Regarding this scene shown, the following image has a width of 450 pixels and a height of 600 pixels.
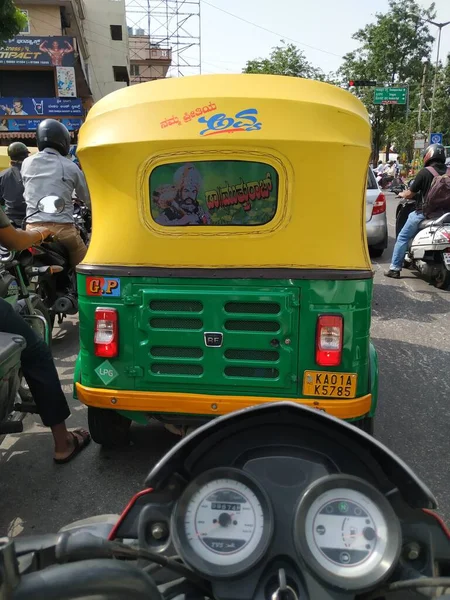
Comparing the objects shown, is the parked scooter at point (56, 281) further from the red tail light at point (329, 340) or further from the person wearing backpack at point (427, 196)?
the person wearing backpack at point (427, 196)

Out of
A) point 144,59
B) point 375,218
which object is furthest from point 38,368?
point 144,59

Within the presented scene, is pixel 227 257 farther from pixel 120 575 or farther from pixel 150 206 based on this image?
pixel 120 575

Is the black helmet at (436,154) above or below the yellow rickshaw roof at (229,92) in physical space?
below

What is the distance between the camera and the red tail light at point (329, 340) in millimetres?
2895

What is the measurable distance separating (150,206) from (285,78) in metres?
1.06

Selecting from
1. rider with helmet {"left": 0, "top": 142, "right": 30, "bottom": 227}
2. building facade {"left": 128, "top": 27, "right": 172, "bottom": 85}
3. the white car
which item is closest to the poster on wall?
the white car

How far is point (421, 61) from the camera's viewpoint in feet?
144

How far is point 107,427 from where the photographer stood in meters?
3.51

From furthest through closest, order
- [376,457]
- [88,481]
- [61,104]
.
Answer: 1. [61,104]
2. [88,481]
3. [376,457]

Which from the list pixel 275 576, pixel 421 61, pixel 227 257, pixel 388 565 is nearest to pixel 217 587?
pixel 275 576

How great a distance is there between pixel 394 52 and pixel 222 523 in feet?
158

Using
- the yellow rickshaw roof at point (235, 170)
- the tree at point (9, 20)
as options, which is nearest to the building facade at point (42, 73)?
the tree at point (9, 20)

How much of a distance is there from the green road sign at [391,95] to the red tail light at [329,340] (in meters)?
40.0

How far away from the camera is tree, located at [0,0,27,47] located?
9.86m
